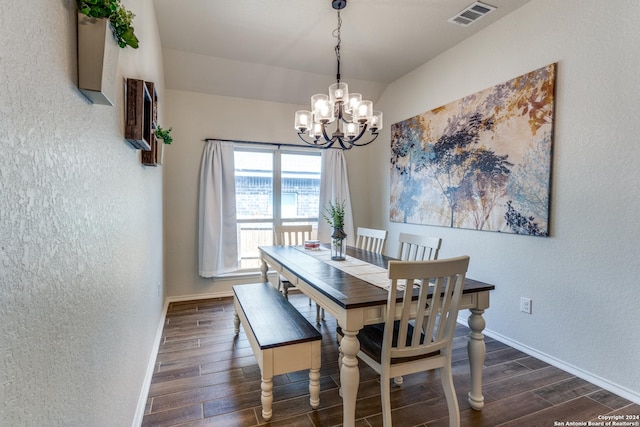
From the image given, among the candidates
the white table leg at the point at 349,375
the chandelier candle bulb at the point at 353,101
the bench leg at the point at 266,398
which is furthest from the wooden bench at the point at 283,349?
the chandelier candle bulb at the point at 353,101

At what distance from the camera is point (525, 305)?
8.68 feet

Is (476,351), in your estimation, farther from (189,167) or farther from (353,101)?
(189,167)

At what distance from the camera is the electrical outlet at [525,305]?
2.62 metres

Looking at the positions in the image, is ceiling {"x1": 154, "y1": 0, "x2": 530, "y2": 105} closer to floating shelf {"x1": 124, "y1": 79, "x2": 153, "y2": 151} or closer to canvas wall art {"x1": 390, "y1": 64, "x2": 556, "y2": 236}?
canvas wall art {"x1": 390, "y1": 64, "x2": 556, "y2": 236}

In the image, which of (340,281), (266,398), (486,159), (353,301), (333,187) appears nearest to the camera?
(353,301)

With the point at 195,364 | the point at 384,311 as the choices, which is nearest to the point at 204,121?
the point at 195,364

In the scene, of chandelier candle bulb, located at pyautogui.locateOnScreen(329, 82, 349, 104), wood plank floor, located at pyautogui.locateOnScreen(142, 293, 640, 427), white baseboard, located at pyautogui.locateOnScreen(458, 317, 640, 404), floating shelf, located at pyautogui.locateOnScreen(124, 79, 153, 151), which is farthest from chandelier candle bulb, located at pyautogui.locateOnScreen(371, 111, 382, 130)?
white baseboard, located at pyautogui.locateOnScreen(458, 317, 640, 404)

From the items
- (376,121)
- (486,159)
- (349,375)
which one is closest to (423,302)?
(349,375)

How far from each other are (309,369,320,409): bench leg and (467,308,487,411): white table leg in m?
0.92

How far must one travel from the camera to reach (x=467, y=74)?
3.15 m

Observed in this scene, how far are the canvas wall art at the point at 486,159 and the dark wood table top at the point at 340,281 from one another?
3.54ft

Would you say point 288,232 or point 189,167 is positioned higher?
point 189,167

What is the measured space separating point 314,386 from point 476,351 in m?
0.98

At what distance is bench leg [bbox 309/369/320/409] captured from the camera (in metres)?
1.88
